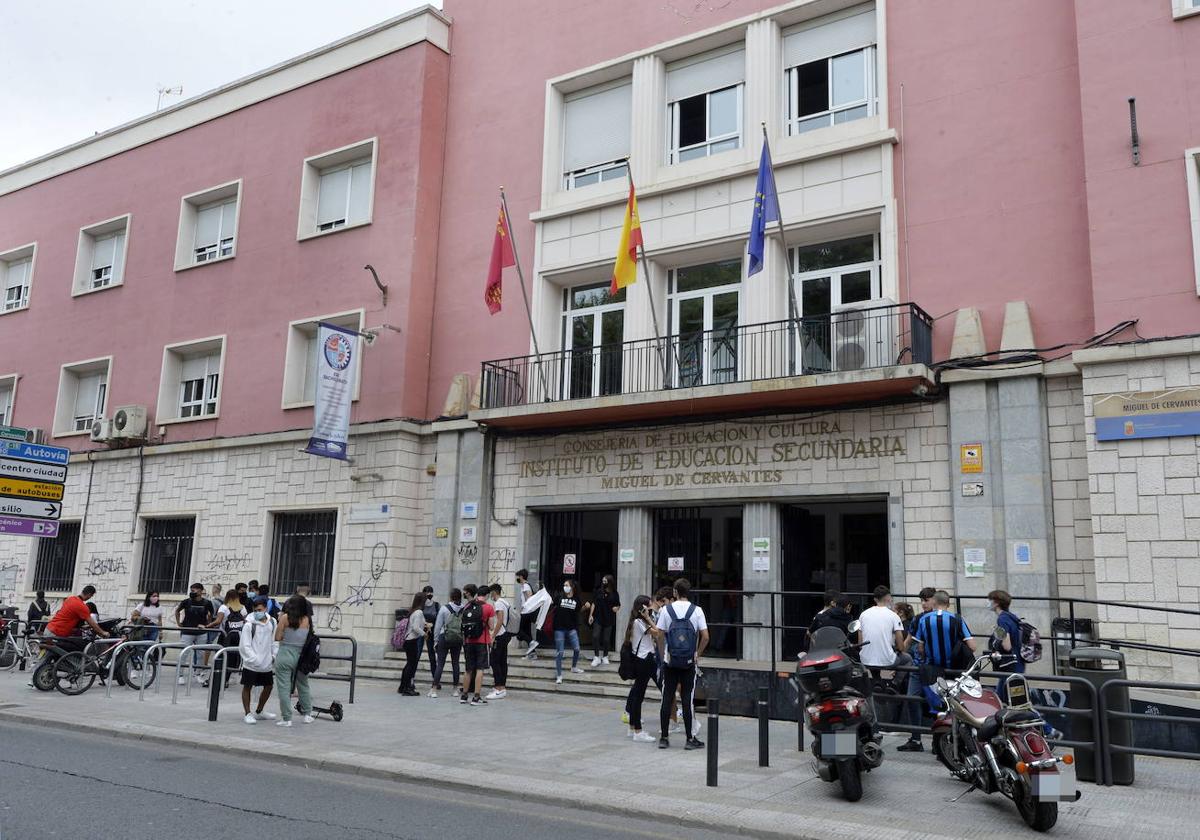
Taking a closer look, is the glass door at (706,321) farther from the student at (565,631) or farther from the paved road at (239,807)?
the paved road at (239,807)

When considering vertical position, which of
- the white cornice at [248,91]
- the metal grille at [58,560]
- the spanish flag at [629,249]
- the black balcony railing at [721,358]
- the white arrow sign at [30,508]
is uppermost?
the white cornice at [248,91]

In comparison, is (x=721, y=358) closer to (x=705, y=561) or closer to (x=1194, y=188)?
(x=705, y=561)

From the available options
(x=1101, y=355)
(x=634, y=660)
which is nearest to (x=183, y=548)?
(x=634, y=660)

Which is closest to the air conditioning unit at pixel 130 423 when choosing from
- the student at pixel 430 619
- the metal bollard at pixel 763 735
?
the student at pixel 430 619

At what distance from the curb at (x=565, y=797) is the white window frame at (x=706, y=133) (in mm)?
11520

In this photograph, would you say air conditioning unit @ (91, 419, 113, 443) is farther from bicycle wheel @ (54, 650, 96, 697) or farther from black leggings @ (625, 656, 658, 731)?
black leggings @ (625, 656, 658, 731)

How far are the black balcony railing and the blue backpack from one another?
5.17m

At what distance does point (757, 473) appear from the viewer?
15258mm

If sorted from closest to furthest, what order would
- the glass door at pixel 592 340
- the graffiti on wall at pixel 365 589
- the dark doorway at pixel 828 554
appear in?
1. the dark doorway at pixel 828 554
2. the glass door at pixel 592 340
3. the graffiti on wall at pixel 365 589

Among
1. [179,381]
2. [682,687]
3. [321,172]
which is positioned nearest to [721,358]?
[682,687]

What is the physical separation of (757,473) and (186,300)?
46.4 ft

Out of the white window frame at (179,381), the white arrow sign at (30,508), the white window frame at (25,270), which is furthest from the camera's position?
the white window frame at (25,270)

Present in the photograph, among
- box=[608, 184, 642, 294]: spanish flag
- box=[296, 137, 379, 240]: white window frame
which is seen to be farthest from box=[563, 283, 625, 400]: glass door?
box=[296, 137, 379, 240]: white window frame

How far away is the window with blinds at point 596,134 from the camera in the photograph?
18156 millimetres
